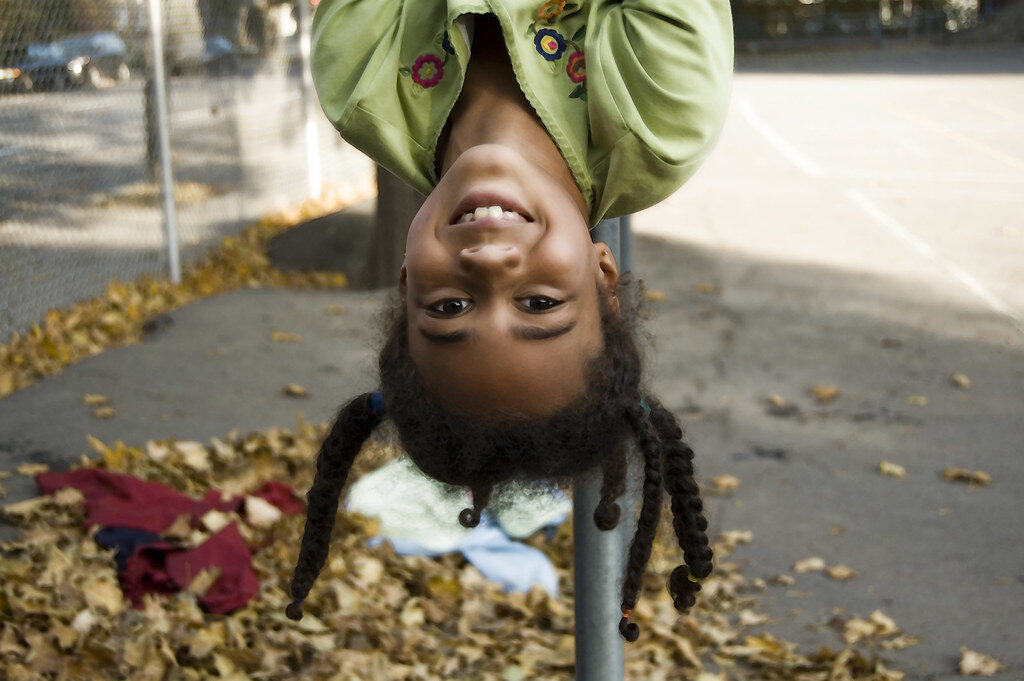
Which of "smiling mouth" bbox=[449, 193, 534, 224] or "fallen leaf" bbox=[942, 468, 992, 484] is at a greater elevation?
"smiling mouth" bbox=[449, 193, 534, 224]

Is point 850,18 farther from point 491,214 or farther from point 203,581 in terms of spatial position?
point 491,214

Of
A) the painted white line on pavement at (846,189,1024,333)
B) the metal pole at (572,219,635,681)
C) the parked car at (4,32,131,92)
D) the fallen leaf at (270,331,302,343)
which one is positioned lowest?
the painted white line on pavement at (846,189,1024,333)

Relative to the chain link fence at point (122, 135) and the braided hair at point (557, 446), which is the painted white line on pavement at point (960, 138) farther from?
the braided hair at point (557, 446)

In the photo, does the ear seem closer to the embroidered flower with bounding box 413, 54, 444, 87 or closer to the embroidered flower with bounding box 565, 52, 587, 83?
the embroidered flower with bounding box 565, 52, 587, 83

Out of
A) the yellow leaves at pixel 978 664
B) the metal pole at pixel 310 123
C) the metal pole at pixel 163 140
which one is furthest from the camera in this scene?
the metal pole at pixel 310 123

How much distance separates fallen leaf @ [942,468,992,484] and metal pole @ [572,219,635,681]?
282 centimetres

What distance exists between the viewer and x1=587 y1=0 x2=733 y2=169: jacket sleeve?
6.34ft

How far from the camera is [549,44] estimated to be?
206cm

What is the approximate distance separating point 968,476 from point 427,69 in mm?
3772

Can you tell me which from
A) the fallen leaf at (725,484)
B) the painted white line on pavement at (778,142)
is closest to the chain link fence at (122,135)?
the fallen leaf at (725,484)

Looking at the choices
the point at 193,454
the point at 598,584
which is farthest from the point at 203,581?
the point at 598,584

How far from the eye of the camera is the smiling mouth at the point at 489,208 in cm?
171

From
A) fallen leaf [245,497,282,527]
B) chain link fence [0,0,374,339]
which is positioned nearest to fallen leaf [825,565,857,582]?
fallen leaf [245,497,282,527]

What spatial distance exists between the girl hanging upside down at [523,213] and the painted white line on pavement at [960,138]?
1189 centimetres
